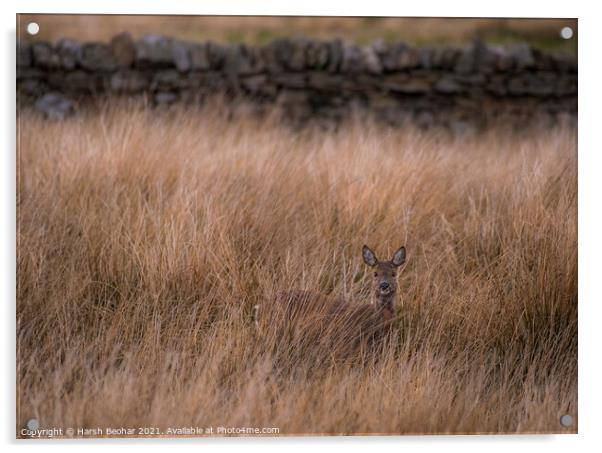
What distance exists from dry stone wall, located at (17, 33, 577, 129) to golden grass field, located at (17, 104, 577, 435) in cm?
169

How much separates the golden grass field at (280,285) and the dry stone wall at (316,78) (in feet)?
5.53

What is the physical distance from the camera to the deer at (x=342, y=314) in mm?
3820

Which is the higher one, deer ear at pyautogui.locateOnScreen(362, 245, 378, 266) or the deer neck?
deer ear at pyautogui.locateOnScreen(362, 245, 378, 266)

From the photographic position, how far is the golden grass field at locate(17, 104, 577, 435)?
3645 mm

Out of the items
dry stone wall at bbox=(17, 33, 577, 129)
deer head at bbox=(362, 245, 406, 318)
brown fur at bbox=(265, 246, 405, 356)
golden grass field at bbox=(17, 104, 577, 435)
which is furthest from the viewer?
dry stone wall at bbox=(17, 33, 577, 129)

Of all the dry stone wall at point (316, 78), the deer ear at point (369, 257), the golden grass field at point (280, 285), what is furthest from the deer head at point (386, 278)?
the dry stone wall at point (316, 78)

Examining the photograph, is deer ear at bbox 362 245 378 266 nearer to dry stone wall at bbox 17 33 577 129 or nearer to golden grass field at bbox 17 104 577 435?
golden grass field at bbox 17 104 577 435

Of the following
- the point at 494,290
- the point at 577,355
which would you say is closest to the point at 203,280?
the point at 494,290

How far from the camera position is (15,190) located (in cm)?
394

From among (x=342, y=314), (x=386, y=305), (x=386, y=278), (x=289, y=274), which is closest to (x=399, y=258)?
(x=386, y=278)

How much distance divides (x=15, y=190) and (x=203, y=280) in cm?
104

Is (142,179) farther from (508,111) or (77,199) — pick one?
(508,111)

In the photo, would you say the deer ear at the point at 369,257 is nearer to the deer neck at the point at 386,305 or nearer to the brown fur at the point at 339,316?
the brown fur at the point at 339,316

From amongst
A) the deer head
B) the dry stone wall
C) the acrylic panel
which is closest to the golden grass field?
the acrylic panel
